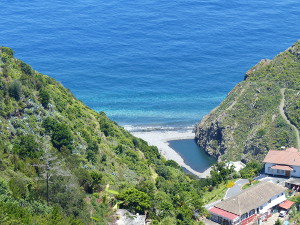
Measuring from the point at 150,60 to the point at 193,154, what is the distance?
64677 millimetres

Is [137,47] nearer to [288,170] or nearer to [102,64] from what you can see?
[102,64]

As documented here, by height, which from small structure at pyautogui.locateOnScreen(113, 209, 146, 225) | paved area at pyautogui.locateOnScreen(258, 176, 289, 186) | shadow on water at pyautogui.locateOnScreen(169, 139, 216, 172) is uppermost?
shadow on water at pyautogui.locateOnScreen(169, 139, 216, 172)

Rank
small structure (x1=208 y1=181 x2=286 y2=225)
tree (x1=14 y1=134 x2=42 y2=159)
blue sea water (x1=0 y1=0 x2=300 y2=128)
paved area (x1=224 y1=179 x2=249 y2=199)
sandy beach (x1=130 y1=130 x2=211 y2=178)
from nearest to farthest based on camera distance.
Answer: tree (x1=14 y1=134 x2=42 y2=159), small structure (x1=208 y1=181 x2=286 y2=225), paved area (x1=224 y1=179 x2=249 y2=199), sandy beach (x1=130 y1=130 x2=211 y2=178), blue sea water (x1=0 y1=0 x2=300 y2=128)

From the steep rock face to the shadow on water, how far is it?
59.4 inches

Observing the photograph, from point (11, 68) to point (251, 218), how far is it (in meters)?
36.7

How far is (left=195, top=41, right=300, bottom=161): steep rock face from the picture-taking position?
10656cm

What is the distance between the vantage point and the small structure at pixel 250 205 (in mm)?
66438

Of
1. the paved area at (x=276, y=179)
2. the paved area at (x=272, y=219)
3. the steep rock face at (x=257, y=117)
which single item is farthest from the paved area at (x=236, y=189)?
the steep rock face at (x=257, y=117)

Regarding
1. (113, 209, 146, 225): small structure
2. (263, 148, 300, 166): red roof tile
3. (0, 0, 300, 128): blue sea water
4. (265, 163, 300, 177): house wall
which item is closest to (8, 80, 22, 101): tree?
Answer: (113, 209, 146, 225): small structure

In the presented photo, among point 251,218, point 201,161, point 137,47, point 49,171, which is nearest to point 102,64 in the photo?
point 137,47

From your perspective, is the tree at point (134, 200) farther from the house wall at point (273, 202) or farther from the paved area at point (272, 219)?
the paved area at point (272, 219)

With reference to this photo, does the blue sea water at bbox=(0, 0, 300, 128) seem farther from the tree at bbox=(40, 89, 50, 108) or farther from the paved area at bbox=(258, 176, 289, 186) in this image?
the tree at bbox=(40, 89, 50, 108)

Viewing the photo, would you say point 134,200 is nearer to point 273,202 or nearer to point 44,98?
point 273,202

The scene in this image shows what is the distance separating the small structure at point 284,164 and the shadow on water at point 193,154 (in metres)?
23.3
